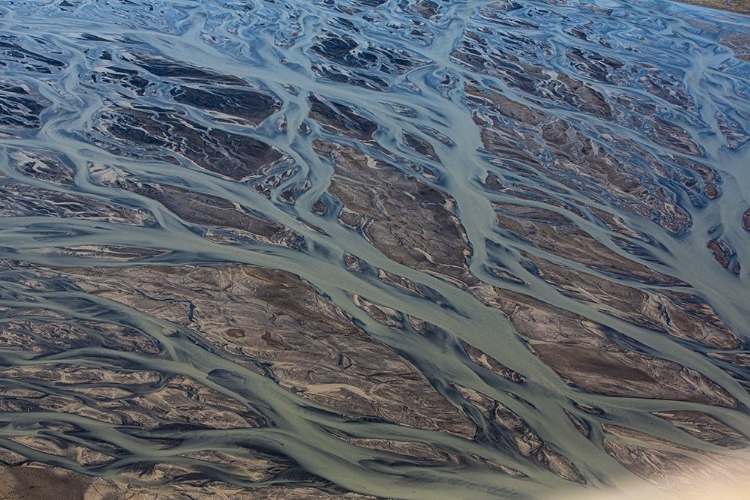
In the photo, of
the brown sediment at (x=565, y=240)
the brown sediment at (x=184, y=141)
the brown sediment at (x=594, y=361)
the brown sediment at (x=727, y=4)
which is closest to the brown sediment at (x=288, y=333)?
the brown sediment at (x=594, y=361)

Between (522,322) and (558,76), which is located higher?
(558,76)

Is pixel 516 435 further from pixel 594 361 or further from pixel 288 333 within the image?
pixel 288 333

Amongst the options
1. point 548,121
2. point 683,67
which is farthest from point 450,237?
point 683,67

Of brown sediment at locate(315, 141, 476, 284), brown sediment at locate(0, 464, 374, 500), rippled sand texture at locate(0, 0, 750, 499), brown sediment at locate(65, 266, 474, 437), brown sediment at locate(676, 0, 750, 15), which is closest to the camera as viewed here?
brown sediment at locate(0, 464, 374, 500)

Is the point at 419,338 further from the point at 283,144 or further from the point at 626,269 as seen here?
the point at 283,144

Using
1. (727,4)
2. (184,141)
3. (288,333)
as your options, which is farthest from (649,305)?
(727,4)

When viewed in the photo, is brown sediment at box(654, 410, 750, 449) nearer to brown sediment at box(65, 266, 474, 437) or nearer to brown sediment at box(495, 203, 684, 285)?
brown sediment at box(65, 266, 474, 437)

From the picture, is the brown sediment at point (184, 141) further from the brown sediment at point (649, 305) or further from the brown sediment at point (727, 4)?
the brown sediment at point (727, 4)

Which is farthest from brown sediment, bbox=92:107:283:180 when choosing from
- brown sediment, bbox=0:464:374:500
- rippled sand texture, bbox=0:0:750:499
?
brown sediment, bbox=0:464:374:500

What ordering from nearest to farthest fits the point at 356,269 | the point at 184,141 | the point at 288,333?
the point at 288,333 < the point at 356,269 < the point at 184,141
